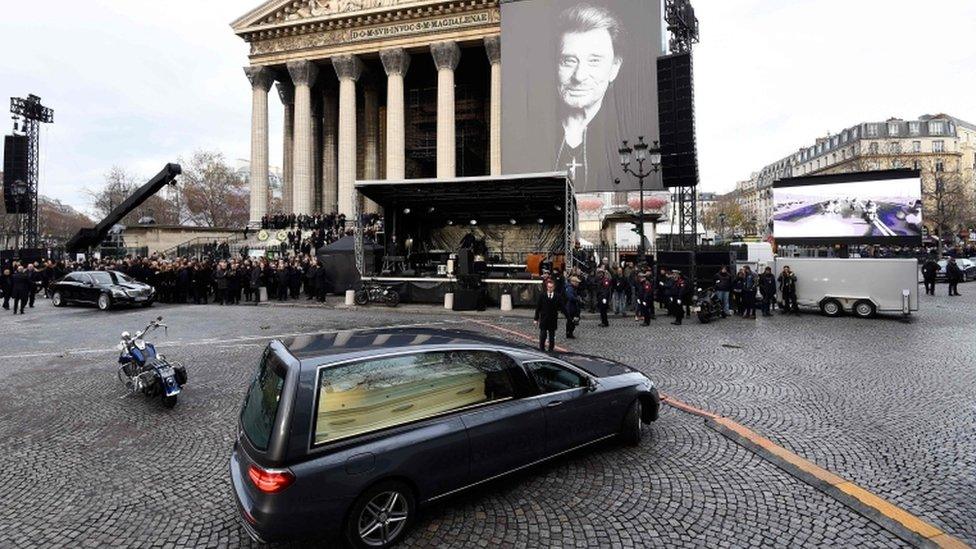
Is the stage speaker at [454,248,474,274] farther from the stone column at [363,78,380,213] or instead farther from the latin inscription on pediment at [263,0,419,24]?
the latin inscription on pediment at [263,0,419,24]

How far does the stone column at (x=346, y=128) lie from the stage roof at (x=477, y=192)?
45.9 ft

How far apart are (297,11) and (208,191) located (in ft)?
112

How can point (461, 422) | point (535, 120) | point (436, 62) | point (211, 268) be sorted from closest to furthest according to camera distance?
point (461, 422), point (211, 268), point (535, 120), point (436, 62)

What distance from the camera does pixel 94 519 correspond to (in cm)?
410

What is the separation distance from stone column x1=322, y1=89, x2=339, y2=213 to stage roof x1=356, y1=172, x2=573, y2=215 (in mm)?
21376

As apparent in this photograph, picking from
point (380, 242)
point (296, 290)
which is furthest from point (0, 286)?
point (380, 242)

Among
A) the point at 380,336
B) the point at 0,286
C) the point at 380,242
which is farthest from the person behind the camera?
the point at 380,242

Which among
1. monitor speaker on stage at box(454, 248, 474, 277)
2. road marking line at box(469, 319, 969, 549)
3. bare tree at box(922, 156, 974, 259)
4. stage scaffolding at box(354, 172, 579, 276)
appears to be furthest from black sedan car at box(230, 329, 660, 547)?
bare tree at box(922, 156, 974, 259)

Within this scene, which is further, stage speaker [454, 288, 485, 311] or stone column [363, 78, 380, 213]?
stone column [363, 78, 380, 213]

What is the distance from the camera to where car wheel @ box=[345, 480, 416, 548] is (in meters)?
3.44

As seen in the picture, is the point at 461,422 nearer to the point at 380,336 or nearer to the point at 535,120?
the point at 380,336

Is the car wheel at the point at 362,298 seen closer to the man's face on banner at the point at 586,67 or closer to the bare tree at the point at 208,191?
the man's face on banner at the point at 586,67

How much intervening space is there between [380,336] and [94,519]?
2714 mm

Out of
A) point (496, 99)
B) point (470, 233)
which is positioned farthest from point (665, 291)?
point (496, 99)
